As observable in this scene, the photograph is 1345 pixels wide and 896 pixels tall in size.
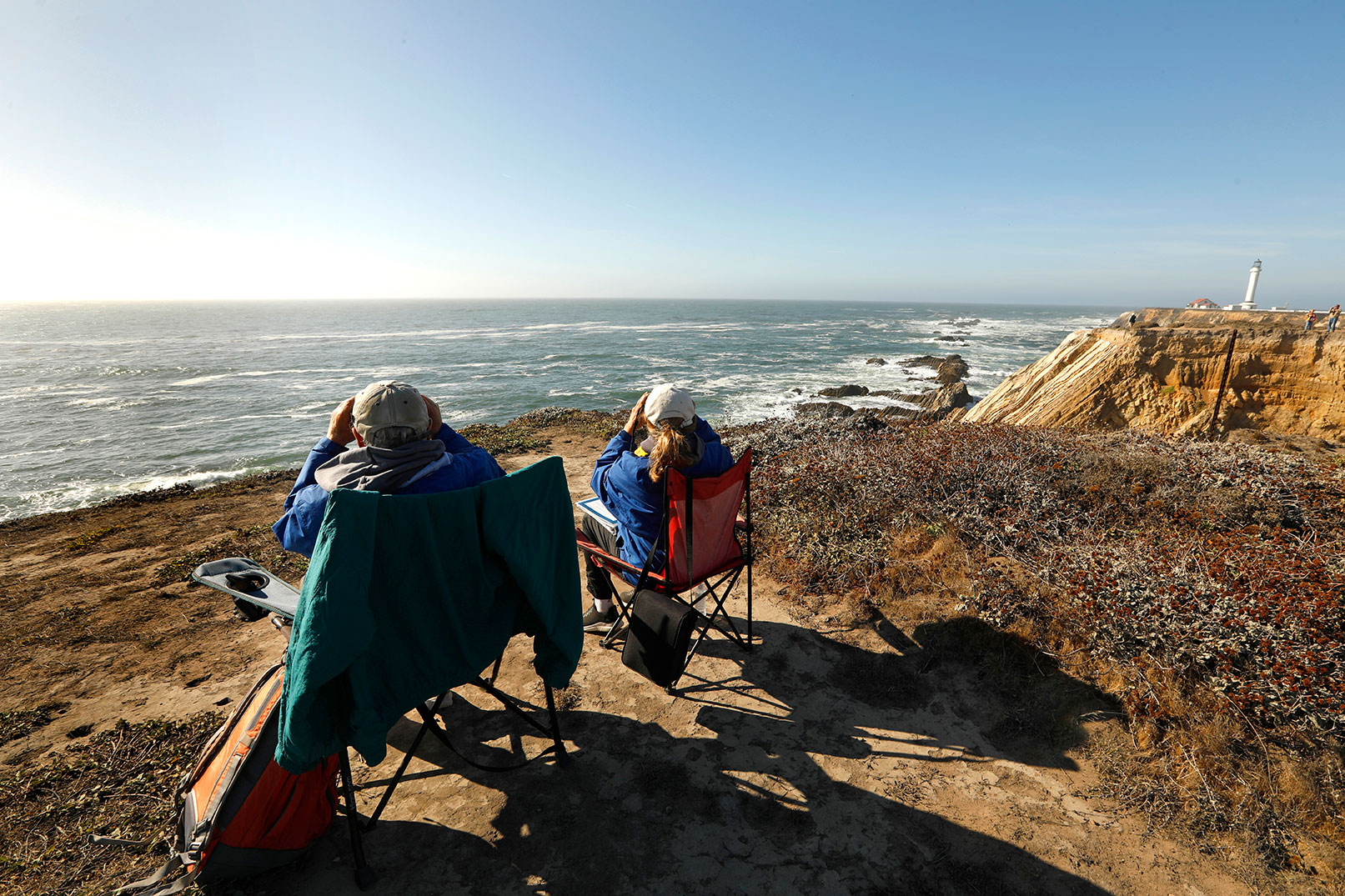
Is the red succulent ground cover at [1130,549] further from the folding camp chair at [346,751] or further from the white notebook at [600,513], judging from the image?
the folding camp chair at [346,751]

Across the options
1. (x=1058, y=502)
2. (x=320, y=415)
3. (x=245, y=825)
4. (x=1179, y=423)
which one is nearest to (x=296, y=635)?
(x=245, y=825)

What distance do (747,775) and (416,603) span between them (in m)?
2.01

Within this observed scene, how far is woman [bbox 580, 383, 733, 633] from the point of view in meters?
3.24

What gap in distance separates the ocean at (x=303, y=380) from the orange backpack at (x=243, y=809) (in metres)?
16.3

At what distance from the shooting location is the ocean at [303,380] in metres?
16.9

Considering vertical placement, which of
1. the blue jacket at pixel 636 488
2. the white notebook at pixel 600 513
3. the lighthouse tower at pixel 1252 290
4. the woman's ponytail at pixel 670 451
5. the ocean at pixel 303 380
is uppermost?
the lighthouse tower at pixel 1252 290

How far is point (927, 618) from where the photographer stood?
13.2ft

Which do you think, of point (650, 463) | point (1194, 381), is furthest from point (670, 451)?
point (1194, 381)

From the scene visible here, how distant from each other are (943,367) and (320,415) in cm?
3301

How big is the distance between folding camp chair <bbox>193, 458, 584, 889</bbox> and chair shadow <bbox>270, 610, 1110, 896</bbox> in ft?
1.07

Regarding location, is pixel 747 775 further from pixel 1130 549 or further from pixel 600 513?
pixel 1130 549

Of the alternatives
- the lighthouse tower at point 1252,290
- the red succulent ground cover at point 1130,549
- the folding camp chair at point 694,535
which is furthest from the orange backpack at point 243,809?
the lighthouse tower at point 1252,290

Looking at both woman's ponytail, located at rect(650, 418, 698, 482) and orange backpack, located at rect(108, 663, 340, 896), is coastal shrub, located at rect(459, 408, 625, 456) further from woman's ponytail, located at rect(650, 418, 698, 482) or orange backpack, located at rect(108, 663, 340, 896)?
orange backpack, located at rect(108, 663, 340, 896)

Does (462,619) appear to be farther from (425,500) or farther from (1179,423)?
(1179,423)
